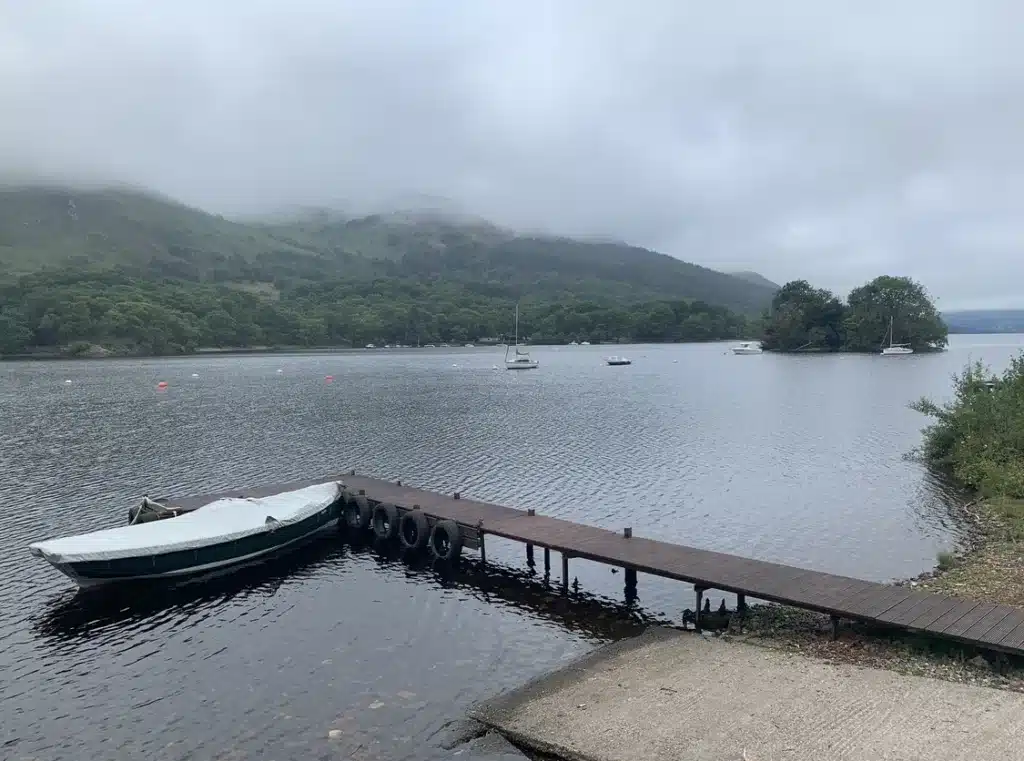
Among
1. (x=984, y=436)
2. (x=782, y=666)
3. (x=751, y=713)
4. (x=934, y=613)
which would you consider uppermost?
(x=984, y=436)

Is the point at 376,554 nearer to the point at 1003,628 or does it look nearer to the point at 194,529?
the point at 194,529

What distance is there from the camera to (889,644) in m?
15.9

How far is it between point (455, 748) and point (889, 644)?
30.9ft

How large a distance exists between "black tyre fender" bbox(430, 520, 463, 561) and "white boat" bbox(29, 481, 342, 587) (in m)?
5.28

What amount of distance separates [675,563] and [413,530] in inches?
416

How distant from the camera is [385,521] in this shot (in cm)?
2883

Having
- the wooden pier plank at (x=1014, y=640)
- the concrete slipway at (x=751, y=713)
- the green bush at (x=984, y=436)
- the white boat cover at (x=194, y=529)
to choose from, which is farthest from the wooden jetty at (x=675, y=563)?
the green bush at (x=984, y=436)

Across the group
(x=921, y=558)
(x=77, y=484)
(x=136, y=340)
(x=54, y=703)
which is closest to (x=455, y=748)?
(x=54, y=703)

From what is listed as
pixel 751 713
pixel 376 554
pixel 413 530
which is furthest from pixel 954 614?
pixel 376 554

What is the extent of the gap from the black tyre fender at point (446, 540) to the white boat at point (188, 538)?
5.28 metres

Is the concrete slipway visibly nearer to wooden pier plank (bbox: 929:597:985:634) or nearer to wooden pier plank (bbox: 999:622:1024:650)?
wooden pier plank (bbox: 999:622:1024:650)

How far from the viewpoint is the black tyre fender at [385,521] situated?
28359 mm

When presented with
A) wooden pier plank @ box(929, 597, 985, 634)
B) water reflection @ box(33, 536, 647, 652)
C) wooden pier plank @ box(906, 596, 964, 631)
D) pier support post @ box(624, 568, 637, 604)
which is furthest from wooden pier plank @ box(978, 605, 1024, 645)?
pier support post @ box(624, 568, 637, 604)

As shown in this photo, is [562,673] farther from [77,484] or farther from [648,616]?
[77,484]
